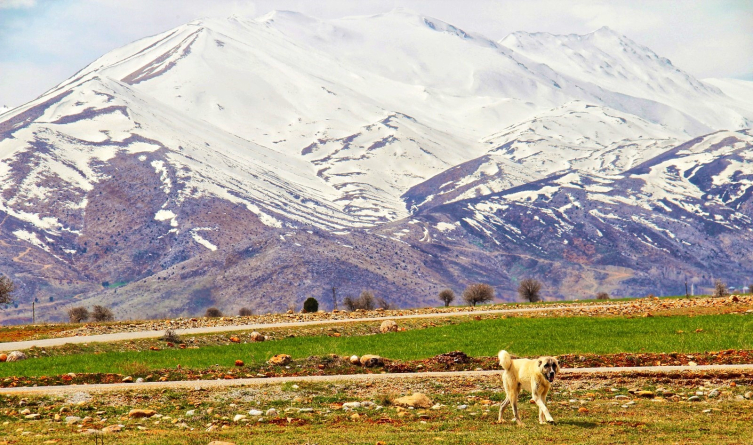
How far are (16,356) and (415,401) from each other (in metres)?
19.9

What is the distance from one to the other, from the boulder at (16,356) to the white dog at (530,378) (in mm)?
22602

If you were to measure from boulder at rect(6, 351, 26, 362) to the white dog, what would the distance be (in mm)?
22602

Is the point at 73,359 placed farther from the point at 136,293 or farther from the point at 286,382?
the point at 136,293

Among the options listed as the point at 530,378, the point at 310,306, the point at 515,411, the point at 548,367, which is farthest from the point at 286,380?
the point at 310,306

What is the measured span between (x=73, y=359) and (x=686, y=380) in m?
21.3

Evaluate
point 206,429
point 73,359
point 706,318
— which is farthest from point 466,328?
point 206,429

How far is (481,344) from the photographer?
110 feet

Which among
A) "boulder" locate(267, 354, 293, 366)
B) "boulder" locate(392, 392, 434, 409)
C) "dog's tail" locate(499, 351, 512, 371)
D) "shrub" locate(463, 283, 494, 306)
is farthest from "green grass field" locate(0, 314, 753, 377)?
"shrub" locate(463, 283, 494, 306)

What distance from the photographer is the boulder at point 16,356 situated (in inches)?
1294

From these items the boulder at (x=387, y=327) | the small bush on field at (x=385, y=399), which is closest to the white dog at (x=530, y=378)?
the small bush on field at (x=385, y=399)

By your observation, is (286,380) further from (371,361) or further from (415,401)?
(415,401)

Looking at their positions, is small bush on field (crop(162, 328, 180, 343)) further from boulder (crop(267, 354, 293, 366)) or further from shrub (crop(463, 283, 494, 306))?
shrub (crop(463, 283, 494, 306))

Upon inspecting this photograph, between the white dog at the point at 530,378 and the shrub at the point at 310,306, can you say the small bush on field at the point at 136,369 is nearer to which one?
the white dog at the point at 530,378

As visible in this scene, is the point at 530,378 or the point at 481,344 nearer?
the point at 530,378
